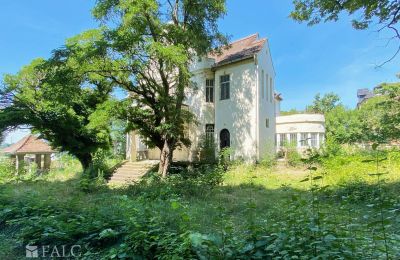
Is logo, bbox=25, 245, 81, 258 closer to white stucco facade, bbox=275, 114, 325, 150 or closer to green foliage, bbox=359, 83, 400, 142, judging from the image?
green foliage, bbox=359, 83, 400, 142

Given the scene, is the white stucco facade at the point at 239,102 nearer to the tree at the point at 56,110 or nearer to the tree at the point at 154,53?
the tree at the point at 154,53

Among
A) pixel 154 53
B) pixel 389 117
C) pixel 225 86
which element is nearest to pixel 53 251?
pixel 154 53

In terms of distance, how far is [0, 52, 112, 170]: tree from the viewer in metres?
16.0

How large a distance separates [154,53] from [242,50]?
8870 millimetres

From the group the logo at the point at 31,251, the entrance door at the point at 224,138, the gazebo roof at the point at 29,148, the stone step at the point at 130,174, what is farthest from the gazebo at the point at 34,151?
the logo at the point at 31,251

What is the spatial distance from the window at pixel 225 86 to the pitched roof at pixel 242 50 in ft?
3.18

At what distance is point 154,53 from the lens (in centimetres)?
1405

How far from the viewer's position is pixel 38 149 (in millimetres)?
27969

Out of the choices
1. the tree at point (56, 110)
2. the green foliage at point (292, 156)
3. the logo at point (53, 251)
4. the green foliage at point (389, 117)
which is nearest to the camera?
the logo at point (53, 251)

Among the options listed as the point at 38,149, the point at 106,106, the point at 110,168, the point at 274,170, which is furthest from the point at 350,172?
the point at 38,149

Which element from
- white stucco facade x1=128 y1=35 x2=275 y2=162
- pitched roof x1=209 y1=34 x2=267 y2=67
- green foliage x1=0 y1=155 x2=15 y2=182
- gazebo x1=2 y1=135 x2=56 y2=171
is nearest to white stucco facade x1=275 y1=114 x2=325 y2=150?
white stucco facade x1=128 y1=35 x2=275 y2=162

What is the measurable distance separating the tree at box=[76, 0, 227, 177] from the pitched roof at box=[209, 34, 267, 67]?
315 cm

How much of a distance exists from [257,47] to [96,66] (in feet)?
35.0

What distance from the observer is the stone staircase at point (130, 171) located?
727 inches
